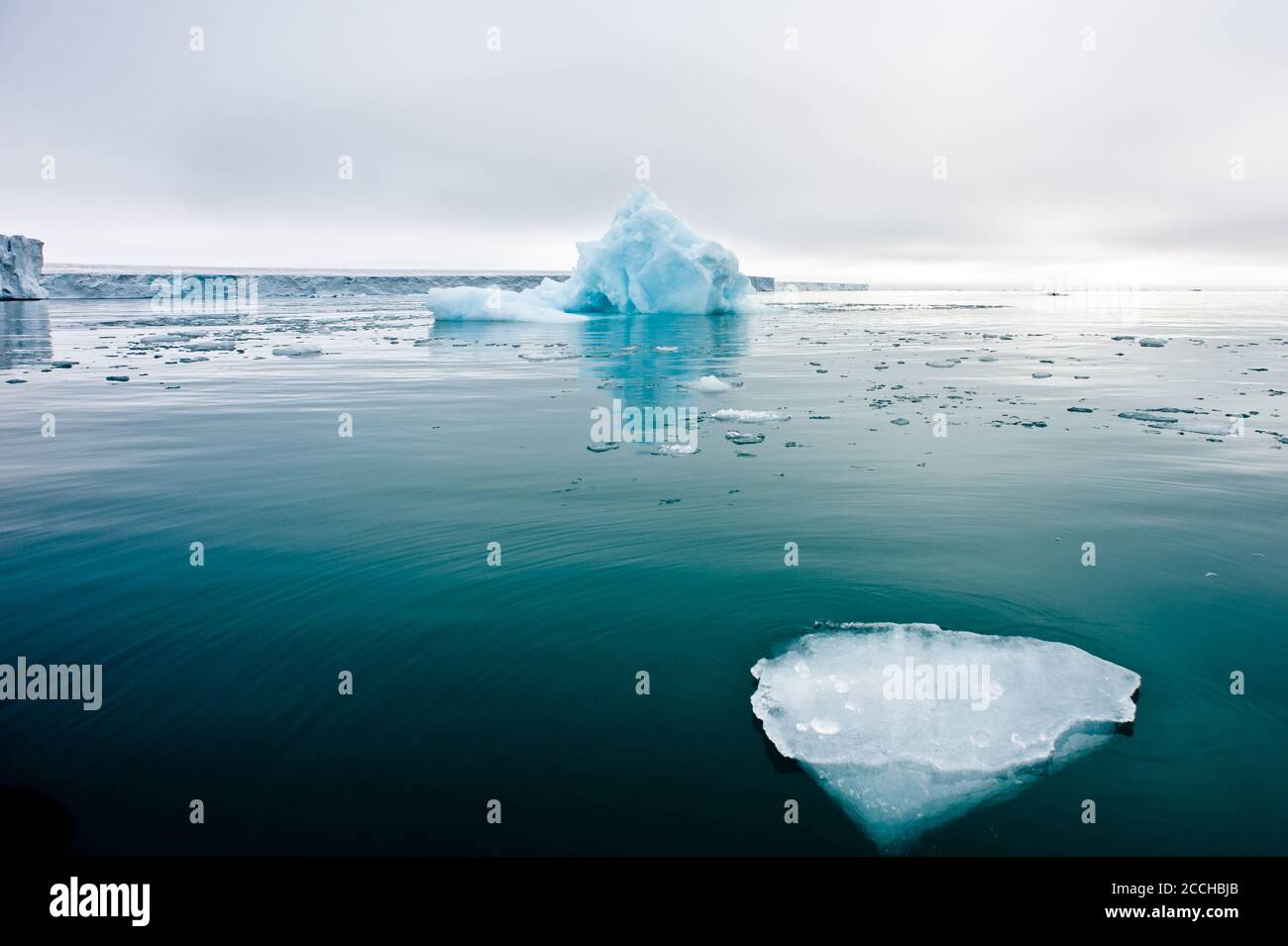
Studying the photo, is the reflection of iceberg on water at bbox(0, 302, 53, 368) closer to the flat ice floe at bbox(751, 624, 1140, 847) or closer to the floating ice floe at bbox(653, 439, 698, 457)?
the floating ice floe at bbox(653, 439, 698, 457)

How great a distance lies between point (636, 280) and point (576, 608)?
34.7 m

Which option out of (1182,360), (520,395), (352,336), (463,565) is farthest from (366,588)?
(352,336)

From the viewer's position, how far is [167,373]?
17953 mm

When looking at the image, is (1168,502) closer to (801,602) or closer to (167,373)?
(801,602)

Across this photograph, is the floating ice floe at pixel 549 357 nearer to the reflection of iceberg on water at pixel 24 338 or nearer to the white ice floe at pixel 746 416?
the white ice floe at pixel 746 416

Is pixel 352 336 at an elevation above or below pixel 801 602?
above

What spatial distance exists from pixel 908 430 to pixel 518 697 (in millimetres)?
8356

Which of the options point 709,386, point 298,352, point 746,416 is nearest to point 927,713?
point 746,416

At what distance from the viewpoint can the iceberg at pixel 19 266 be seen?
59.3 meters

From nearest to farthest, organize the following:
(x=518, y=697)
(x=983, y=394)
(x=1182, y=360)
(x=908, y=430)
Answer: (x=518, y=697)
(x=908, y=430)
(x=983, y=394)
(x=1182, y=360)

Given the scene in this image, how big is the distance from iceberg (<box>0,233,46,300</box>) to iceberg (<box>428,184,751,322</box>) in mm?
44635

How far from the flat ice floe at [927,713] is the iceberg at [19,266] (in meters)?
74.9

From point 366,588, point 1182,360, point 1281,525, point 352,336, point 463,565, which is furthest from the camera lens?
point 352,336

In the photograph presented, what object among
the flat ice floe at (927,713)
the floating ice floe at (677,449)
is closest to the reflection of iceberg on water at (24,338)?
the floating ice floe at (677,449)
